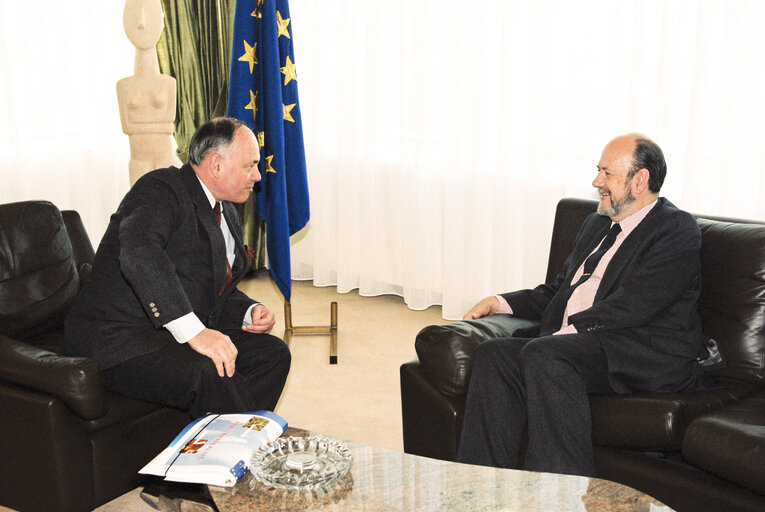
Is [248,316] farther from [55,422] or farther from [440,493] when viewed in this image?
[440,493]

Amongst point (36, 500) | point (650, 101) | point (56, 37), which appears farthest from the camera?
point (56, 37)

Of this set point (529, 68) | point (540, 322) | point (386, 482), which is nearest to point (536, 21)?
point (529, 68)

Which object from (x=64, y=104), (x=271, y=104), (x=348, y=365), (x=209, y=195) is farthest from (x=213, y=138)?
(x=64, y=104)

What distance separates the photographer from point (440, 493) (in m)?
1.95

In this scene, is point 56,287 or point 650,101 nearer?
point 56,287

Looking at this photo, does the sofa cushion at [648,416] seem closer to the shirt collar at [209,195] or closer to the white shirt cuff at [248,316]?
the white shirt cuff at [248,316]

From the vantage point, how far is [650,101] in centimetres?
391

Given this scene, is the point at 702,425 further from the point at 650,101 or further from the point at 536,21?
the point at 536,21

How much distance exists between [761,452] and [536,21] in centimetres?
272

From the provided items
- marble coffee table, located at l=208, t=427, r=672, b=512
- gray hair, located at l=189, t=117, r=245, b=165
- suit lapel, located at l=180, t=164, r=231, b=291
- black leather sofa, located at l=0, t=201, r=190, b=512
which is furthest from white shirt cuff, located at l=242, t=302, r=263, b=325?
marble coffee table, located at l=208, t=427, r=672, b=512

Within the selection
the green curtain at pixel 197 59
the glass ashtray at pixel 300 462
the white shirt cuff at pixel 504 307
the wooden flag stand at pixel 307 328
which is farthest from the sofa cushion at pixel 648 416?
the green curtain at pixel 197 59

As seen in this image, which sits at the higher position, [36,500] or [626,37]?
[626,37]

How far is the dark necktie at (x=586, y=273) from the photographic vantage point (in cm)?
281

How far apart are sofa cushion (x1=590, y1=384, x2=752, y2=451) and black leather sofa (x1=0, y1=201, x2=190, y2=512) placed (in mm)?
1399
